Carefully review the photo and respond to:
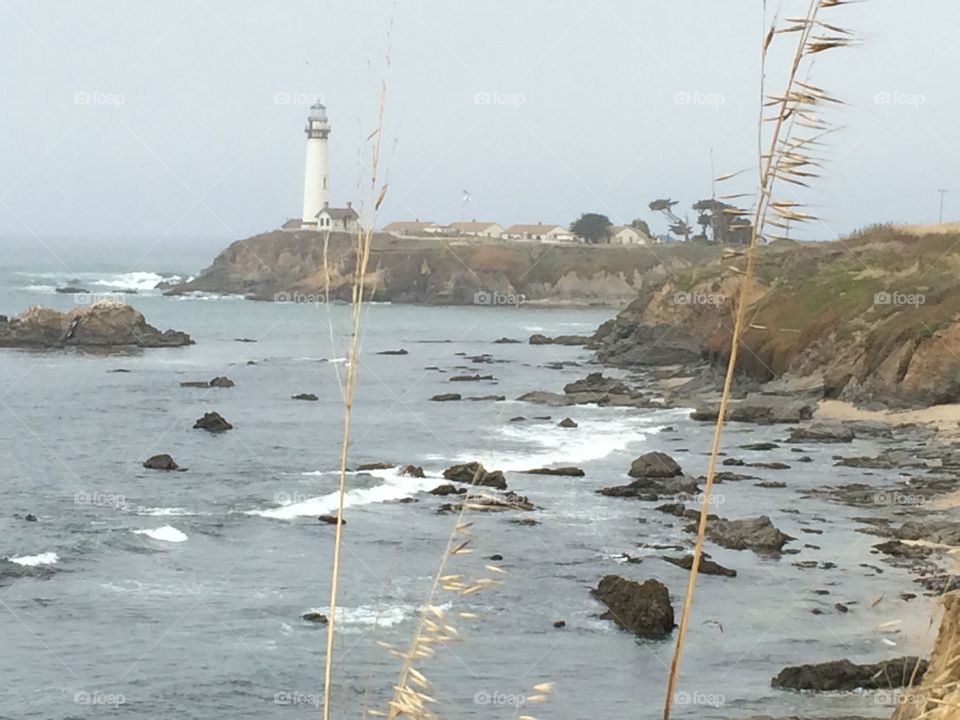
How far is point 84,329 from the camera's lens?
291ft

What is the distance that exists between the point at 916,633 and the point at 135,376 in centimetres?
5726

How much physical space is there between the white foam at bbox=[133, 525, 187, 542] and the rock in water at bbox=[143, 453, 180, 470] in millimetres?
9927

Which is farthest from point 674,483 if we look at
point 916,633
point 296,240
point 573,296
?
point 296,240

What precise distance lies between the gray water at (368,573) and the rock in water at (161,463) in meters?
0.51

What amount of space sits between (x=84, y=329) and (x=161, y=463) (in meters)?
49.7

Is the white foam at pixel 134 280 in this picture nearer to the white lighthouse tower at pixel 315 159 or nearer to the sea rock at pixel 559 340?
the white lighthouse tower at pixel 315 159

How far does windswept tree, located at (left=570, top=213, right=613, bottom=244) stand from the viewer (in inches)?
6599

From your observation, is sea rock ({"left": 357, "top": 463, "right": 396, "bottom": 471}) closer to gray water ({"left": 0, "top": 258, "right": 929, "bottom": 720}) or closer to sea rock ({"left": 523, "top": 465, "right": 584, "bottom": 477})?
gray water ({"left": 0, "top": 258, "right": 929, "bottom": 720})

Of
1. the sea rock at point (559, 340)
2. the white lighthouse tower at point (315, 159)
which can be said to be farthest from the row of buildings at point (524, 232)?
the sea rock at point (559, 340)

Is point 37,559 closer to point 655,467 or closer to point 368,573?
point 368,573

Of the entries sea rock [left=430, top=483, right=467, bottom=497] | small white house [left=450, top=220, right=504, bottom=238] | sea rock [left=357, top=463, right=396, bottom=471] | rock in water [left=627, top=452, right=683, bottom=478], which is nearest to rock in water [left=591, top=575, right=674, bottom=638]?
sea rock [left=430, top=483, right=467, bottom=497]

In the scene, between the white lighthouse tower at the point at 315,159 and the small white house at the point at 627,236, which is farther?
the small white house at the point at 627,236

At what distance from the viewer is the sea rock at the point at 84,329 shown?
88.2 metres

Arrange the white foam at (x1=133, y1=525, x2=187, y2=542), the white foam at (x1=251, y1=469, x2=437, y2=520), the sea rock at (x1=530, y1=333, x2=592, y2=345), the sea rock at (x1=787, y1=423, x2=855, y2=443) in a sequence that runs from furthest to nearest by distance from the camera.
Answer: the sea rock at (x1=530, y1=333, x2=592, y2=345) → the sea rock at (x1=787, y1=423, x2=855, y2=443) → the white foam at (x1=251, y1=469, x2=437, y2=520) → the white foam at (x1=133, y1=525, x2=187, y2=542)
